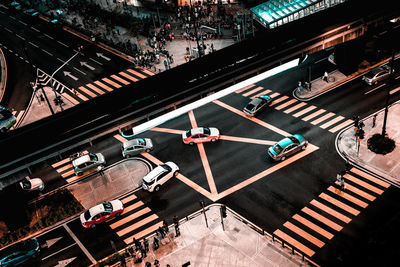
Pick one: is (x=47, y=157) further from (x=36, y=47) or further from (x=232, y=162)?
(x=36, y=47)

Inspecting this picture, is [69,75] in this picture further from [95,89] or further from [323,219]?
[323,219]

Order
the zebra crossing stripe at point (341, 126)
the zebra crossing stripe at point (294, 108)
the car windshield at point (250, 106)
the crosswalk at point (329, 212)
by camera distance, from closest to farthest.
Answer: the crosswalk at point (329, 212)
the zebra crossing stripe at point (341, 126)
the car windshield at point (250, 106)
the zebra crossing stripe at point (294, 108)

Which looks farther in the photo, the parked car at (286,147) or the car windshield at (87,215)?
→ the parked car at (286,147)

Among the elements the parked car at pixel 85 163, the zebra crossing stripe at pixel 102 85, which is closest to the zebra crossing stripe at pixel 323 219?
the parked car at pixel 85 163

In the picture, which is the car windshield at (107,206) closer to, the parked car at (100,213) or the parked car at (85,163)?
the parked car at (100,213)

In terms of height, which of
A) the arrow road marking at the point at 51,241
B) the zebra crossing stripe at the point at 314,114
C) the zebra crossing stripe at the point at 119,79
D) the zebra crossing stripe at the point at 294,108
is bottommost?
the arrow road marking at the point at 51,241

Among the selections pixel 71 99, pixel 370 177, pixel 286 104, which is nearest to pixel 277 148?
pixel 370 177

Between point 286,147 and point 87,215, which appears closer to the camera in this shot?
point 87,215
